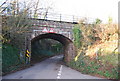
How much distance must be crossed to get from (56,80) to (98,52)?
585 centimetres

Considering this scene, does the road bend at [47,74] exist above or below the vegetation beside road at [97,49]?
below

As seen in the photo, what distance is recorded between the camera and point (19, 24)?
426 inches

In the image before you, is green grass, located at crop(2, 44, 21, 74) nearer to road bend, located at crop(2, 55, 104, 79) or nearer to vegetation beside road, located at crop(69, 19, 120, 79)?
road bend, located at crop(2, 55, 104, 79)

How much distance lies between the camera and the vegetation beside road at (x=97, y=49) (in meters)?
8.09

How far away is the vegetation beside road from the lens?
8094mm

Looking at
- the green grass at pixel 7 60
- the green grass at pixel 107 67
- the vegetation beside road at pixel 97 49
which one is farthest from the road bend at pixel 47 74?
the vegetation beside road at pixel 97 49

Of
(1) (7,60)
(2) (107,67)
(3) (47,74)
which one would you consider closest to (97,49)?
(2) (107,67)

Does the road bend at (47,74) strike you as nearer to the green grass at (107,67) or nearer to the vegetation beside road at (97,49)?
the green grass at (107,67)

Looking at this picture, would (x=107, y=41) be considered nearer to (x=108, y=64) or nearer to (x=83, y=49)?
(x=83, y=49)

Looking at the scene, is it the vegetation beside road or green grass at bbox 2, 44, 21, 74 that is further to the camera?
green grass at bbox 2, 44, 21, 74

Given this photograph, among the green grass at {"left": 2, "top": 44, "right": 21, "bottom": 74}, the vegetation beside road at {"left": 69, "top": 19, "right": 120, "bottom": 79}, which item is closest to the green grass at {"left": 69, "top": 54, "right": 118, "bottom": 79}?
the vegetation beside road at {"left": 69, "top": 19, "right": 120, "bottom": 79}

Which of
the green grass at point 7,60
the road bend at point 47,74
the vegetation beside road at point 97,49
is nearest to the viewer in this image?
the road bend at point 47,74

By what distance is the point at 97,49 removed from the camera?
1142 centimetres

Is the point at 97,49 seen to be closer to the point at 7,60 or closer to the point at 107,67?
the point at 107,67
